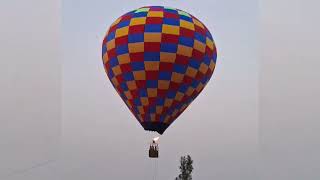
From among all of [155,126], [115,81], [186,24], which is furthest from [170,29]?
[155,126]

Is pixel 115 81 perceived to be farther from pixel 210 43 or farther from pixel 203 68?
pixel 210 43

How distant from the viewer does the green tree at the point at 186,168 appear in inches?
2216

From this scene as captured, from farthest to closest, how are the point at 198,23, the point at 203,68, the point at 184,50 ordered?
the point at 198,23 < the point at 203,68 < the point at 184,50

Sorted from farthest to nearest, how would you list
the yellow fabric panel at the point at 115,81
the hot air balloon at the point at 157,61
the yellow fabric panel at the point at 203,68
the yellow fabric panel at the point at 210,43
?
the yellow fabric panel at the point at 210,43
the yellow fabric panel at the point at 115,81
the yellow fabric panel at the point at 203,68
the hot air balloon at the point at 157,61

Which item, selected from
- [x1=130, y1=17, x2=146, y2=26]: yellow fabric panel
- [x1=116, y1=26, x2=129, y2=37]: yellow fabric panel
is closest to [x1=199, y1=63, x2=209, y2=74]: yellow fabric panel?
[x1=130, y1=17, x2=146, y2=26]: yellow fabric panel

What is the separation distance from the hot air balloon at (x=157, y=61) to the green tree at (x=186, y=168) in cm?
→ 3260

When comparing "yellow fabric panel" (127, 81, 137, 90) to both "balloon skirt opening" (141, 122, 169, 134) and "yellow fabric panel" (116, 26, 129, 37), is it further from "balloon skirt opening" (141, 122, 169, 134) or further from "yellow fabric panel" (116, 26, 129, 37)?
"yellow fabric panel" (116, 26, 129, 37)

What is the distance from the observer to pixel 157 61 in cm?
2352

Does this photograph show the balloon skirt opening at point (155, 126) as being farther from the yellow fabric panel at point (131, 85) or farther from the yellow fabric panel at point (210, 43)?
the yellow fabric panel at point (210, 43)

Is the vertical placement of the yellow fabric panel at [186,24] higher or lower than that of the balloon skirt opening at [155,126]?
higher

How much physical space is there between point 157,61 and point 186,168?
1371 inches

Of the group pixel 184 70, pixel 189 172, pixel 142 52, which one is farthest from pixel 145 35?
pixel 189 172

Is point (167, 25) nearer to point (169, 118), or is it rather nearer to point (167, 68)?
point (167, 68)

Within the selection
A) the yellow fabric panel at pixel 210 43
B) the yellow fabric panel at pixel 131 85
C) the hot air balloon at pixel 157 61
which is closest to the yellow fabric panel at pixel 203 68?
the hot air balloon at pixel 157 61
